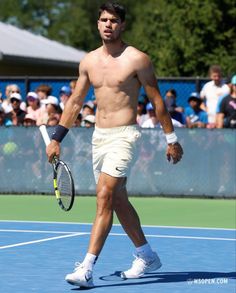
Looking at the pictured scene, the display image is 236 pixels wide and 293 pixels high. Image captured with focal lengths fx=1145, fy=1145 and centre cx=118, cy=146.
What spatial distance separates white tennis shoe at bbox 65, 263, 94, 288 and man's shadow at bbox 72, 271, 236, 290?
0.20 meters

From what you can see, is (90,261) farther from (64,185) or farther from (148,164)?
(148,164)

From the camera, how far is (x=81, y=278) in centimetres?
880

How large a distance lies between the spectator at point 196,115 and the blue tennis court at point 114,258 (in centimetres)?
492

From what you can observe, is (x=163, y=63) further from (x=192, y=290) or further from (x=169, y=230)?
(x=192, y=290)

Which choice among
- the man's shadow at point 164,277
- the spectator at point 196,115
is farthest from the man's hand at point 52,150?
the spectator at point 196,115

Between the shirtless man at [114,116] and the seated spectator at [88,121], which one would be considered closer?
the shirtless man at [114,116]

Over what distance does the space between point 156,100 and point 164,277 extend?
5.02 feet

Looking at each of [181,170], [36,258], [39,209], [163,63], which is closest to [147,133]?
[181,170]

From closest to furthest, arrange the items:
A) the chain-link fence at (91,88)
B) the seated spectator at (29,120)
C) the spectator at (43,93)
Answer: the seated spectator at (29,120)
the spectator at (43,93)
the chain-link fence at (91,88)

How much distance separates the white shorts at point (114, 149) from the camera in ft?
29.8

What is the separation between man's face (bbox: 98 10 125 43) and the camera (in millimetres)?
9086

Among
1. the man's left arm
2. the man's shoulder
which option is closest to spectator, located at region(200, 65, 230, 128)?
the man's left arm

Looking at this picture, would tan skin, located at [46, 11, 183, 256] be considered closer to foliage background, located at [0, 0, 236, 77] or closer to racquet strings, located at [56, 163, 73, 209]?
racquet strings, located at [56, 163, 73, 209]

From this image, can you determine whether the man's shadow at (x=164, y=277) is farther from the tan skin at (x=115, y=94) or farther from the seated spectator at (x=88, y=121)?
the seated spectator at (x=88, y=121)
